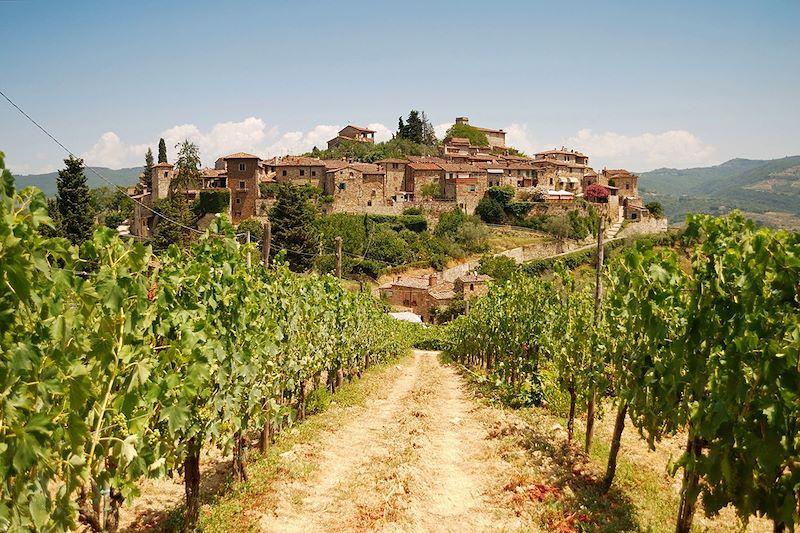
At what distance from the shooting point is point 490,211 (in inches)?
2847

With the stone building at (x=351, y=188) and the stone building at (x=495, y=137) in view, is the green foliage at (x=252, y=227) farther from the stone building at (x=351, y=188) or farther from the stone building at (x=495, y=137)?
the stone building at (x=495, y=137)

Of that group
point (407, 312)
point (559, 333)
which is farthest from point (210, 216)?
point (559, 333)

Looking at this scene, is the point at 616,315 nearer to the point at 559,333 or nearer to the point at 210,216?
the point at 559,333

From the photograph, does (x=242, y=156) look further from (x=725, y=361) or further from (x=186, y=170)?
(x=725, y=361)

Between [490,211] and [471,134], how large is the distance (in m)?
37.1

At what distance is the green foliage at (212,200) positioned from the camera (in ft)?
194

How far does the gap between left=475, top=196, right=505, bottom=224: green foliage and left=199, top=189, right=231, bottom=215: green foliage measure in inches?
1240

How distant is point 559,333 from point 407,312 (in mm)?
38029

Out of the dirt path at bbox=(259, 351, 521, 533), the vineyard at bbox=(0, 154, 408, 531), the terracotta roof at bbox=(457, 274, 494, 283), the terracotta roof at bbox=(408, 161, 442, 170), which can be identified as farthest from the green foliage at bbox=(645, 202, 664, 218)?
the vineyard at bbox=(0, 154, 408, 531)

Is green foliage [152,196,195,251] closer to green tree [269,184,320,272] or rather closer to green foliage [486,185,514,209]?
green tree [269,184,320,272]

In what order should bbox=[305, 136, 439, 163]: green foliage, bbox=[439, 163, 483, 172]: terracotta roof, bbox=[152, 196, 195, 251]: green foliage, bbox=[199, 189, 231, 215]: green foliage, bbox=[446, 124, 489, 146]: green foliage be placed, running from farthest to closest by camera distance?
bbox=[446, 124, 489, 146]: green foliage
bbox=[305, 136, 439, 163]: green foliage
bbox=[439, 163, 483, 172]: terracotta roof
bbox=[199, 189, 231, 215]: green foliage
bbox=[152, 196, 195, 251]: green foliage

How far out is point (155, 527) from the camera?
268 inches

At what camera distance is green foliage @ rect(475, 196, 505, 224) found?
72312 millimetres

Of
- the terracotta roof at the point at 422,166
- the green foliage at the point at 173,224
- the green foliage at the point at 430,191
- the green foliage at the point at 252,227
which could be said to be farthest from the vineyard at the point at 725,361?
the terracotta roof at the point at 422,166
